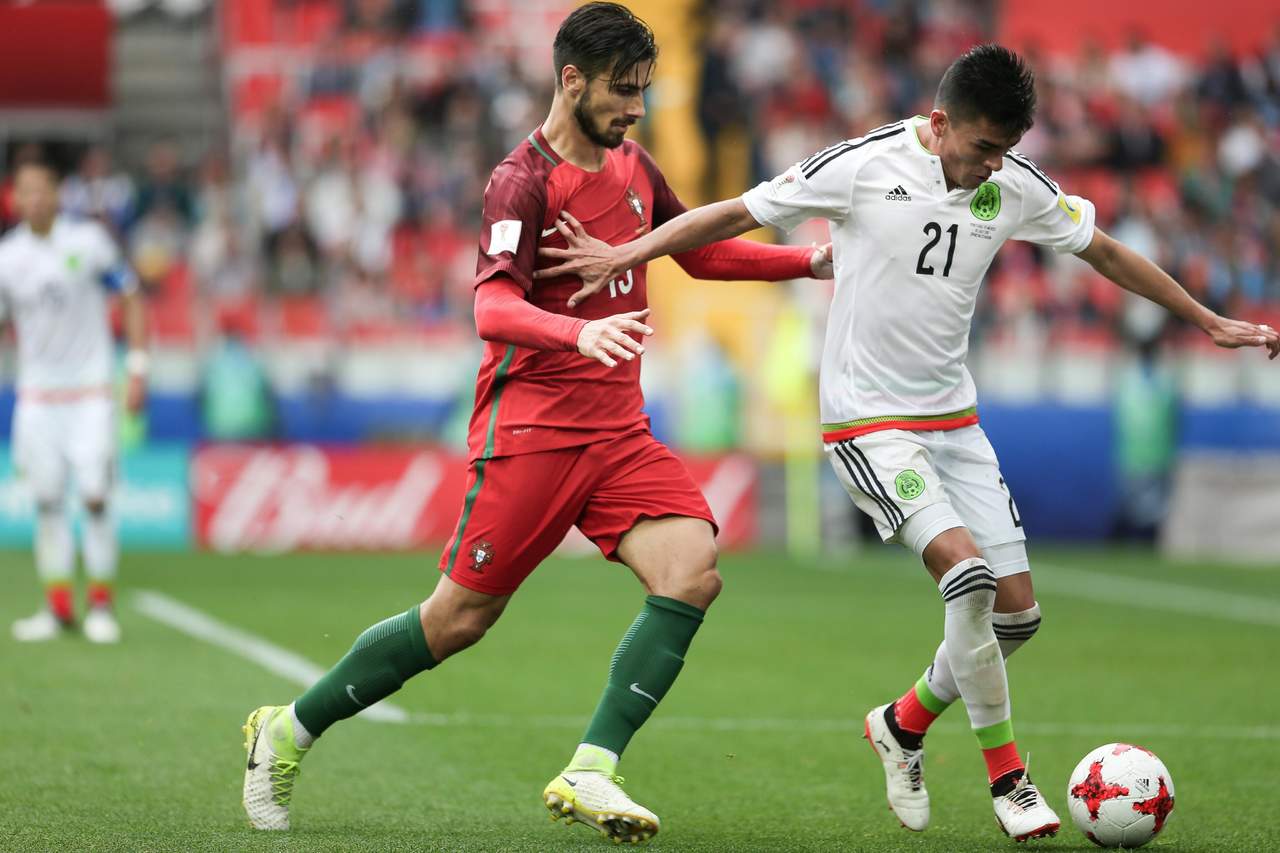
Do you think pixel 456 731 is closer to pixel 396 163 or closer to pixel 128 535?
pixel 128 535

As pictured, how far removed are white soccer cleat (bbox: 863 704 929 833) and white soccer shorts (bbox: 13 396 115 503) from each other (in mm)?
6136

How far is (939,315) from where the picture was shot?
5949mm

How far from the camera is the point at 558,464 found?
571 centimetres

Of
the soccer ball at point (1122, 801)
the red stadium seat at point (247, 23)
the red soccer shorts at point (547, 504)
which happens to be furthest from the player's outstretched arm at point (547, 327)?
the red stadium seat at point (247, 23)

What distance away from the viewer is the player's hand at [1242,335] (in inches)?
243

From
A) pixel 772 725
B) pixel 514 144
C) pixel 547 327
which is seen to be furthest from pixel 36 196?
pixel 514 144

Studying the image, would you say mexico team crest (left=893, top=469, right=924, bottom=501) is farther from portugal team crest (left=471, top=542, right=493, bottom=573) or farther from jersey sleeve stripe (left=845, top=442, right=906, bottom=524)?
portugal team crest (left=471, top=542, right=493, bottom=573)

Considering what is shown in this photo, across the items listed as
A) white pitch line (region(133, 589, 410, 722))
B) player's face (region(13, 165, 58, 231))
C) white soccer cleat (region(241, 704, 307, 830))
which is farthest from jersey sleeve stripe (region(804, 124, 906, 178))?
player's face (region(13, 165, 58, 231))

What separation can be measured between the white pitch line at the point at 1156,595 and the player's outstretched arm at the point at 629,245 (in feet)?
27.3

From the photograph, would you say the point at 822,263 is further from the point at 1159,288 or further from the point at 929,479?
the point at 1159,288

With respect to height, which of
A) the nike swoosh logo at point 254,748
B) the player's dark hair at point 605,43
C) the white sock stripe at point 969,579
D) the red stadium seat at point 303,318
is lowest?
the nike swoosh logo at point 254,748

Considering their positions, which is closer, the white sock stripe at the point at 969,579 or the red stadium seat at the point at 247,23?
the white sock stripe at the point at 969,579

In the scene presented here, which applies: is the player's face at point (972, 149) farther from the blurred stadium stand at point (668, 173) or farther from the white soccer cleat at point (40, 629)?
the blurred stadium stand at point (668, 173)

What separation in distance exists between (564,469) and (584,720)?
2896 millimetres
